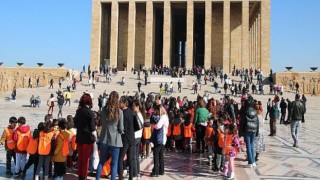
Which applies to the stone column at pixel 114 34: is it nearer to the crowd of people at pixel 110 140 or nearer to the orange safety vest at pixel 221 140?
the crowd of people at pixel 110 140

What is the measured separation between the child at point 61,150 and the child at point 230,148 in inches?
125

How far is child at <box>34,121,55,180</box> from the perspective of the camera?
6469 millimetres

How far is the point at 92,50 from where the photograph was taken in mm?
45750

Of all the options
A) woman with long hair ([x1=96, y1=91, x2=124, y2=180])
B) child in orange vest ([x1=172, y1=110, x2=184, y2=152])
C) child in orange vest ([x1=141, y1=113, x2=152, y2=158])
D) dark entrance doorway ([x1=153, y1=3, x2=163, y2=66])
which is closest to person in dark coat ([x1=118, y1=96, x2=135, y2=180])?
woman with long hair ([x1=96, y1=91, x2=124, y2=180])

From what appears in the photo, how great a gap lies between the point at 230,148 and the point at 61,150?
334cm

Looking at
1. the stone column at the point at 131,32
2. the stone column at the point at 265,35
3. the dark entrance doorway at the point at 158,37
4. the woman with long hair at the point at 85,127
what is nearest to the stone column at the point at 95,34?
the stone column at the point at 131,32

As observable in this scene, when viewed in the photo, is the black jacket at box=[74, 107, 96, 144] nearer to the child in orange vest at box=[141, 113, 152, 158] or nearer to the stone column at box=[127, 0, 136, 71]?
the child in orange vest at box=[141, 113, 152, 158]

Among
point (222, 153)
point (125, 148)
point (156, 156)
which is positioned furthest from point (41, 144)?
point (222, 153)

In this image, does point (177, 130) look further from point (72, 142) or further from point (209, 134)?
point (72, 142)

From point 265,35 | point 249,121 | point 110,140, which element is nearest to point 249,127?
point 249,121

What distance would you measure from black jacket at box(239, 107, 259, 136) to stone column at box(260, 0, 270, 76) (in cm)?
3775

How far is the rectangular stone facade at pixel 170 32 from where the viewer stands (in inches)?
1779

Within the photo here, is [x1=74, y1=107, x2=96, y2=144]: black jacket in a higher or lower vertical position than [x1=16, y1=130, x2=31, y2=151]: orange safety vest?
higher

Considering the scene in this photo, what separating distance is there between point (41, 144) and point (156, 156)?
2.24 metres
